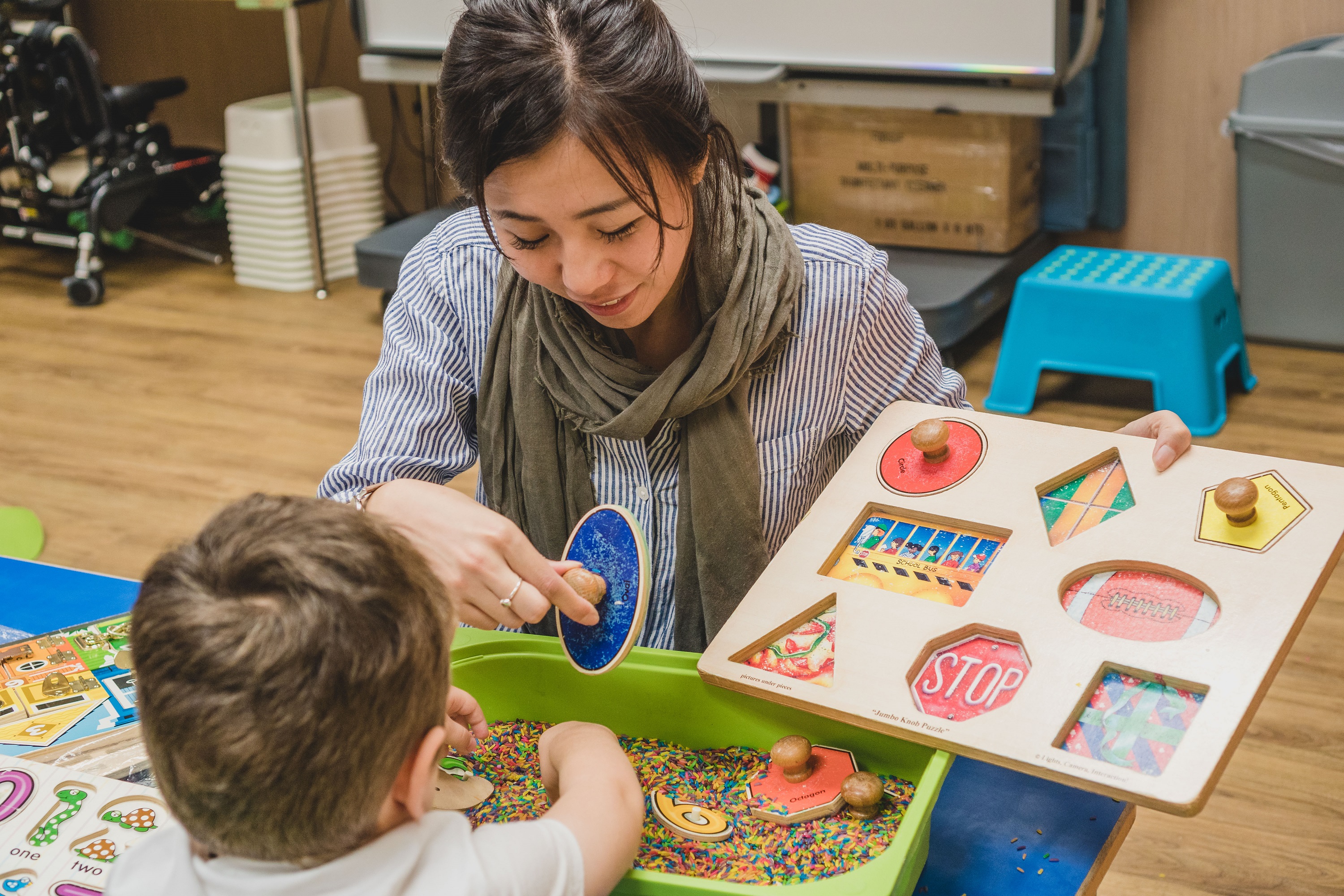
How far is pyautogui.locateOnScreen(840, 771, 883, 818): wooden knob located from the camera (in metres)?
0.93

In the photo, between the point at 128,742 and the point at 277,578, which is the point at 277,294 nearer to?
the point at 128,742

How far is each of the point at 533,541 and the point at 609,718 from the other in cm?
33

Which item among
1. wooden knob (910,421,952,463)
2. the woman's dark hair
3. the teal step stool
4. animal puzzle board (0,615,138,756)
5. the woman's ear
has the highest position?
the woman's dark hair

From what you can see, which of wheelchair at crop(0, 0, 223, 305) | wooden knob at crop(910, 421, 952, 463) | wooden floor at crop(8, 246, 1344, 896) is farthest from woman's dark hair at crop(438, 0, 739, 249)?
wheelchair at crop(0, 0, 223, 305)

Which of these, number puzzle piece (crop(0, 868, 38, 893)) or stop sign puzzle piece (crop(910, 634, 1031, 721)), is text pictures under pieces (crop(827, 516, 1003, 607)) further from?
number puzzle piece (crop(0, 868, 38, 893))

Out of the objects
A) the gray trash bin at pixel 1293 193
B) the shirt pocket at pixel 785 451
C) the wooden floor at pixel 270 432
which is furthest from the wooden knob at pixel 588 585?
the gray trash bin at pixel 1293 193

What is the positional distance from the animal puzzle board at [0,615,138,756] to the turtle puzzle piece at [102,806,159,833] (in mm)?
120

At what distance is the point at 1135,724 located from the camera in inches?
33.7

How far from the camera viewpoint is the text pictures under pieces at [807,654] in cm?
97

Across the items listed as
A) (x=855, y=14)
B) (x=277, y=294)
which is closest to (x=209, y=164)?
(x=277, y=294)

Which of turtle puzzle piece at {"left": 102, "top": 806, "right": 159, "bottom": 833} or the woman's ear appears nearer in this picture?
turtle puzzle piece at {"left": 102, "top": 806, "right": 159, "bottom": 833}

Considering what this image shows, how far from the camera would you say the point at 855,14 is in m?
3.11

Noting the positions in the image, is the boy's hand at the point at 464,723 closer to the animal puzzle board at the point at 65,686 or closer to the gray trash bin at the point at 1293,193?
the animal puzzle board at the point at 65,686

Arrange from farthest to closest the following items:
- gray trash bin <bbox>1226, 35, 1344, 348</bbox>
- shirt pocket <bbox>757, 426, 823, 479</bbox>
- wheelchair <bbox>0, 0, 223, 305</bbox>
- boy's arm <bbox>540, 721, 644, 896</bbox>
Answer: wheelchair <bbox>0, 0, 223, 305</bbox> → gray trash bin <bbox>1226, 35, 1344, 348</bbox> → shirt pocket <bbox>757, 426, 823, 479</bbox> → boy's arm <bbox>540, 721, 644, 896</bbox>
